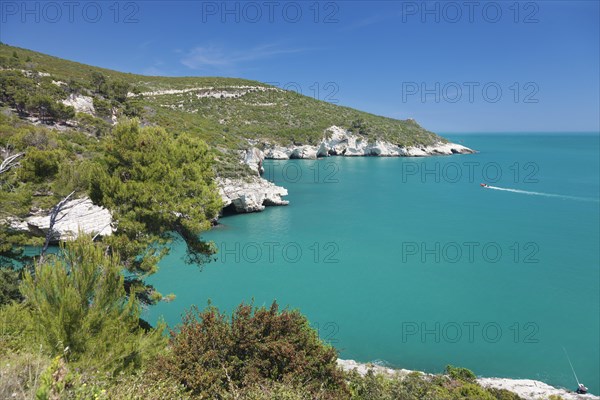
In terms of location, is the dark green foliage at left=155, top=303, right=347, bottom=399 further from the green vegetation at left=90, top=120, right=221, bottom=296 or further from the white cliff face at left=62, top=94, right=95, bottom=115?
the white cliff face at left=62, top=94, right=95, bottom=115

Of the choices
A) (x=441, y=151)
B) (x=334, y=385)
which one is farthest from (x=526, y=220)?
(x=441, y=151)

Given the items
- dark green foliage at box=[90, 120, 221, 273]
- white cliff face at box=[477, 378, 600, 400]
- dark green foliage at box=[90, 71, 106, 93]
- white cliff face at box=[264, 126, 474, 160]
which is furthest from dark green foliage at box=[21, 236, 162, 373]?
white cliff face at box=[264, 126, 474, 160]

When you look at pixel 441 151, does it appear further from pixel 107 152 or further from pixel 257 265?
pixel 107 152

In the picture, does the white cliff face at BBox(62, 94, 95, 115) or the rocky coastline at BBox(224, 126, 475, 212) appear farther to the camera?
the white cliff face at BBox(62, 94, 95, 115)

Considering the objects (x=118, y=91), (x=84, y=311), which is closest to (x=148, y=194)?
(x=84, y=311)

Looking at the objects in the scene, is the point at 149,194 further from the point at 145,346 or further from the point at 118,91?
the point at 118,91

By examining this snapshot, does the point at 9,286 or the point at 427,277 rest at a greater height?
the point at 9,286

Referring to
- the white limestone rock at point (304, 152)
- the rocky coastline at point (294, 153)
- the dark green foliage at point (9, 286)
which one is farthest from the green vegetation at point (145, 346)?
the white limestone rock at point (304, 152)
